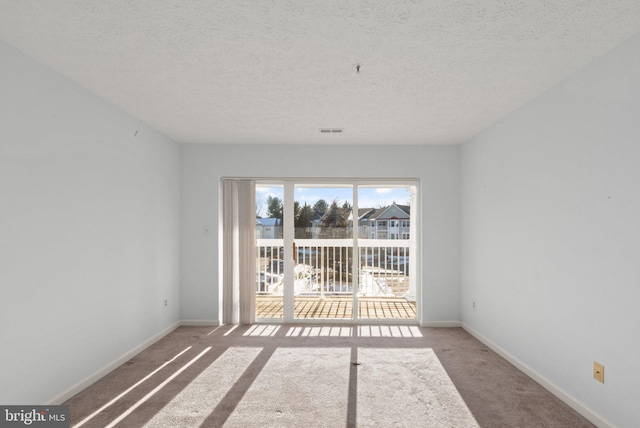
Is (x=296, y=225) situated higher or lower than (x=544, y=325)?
higher

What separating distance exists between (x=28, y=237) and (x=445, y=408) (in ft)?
9.93

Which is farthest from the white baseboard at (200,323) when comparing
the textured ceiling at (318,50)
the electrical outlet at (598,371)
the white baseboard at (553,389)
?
the electrical outlet at (598,371)

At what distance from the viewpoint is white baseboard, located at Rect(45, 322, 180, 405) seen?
2508mm

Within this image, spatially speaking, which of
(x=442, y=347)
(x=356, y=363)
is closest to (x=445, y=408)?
(x=356, y=363)

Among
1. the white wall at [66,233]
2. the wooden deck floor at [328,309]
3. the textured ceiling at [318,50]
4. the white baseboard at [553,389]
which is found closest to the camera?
the textured ceiling at [318,50]

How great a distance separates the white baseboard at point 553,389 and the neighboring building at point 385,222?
1.66 m

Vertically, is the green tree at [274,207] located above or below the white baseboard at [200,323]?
above

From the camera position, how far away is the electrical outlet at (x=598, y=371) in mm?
2213

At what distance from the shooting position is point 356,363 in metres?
3.27

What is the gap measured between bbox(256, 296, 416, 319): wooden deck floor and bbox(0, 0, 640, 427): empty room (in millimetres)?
112

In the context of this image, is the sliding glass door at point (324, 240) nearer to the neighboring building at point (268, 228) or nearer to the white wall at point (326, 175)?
the neighboring building at point (268, 228)

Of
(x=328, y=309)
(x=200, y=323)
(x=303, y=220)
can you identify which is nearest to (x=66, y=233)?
(x=200, y=323)

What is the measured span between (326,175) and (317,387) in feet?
8.61

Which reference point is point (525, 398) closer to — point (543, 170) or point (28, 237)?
point (543, 170)
